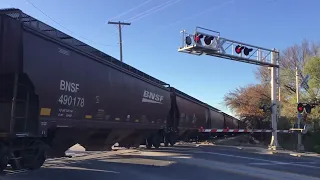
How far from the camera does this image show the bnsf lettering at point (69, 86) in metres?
10.9

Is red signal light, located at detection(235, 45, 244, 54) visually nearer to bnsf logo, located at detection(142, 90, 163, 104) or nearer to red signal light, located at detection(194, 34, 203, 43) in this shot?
red signal light, located at detection(194, 34, 203, 43)

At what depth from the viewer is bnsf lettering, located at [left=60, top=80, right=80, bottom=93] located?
35.6ft

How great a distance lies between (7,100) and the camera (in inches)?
375

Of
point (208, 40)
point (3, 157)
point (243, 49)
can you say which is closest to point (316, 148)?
point (243, 49)

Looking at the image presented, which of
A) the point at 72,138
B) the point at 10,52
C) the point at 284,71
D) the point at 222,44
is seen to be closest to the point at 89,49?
the point at 72,138

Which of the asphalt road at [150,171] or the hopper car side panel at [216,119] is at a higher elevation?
the hopper car side panel at [216,119]

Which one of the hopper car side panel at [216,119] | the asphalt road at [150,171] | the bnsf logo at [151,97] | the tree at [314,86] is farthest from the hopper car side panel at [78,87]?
the tree at [314,86]

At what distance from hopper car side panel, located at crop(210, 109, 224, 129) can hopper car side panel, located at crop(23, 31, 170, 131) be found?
1300cm

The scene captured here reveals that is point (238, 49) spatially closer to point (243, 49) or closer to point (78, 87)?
point (243, 49)

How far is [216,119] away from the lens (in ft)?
100

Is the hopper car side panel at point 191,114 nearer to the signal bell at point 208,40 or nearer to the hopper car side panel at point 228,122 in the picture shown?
the signal bell at point 208,40

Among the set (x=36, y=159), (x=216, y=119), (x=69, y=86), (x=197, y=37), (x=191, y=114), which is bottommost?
(x=36, y=159)

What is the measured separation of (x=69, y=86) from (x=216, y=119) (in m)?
20.7

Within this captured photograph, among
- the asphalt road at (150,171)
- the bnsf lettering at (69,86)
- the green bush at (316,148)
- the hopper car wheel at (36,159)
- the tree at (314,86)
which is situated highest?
the tree at (314,86)
